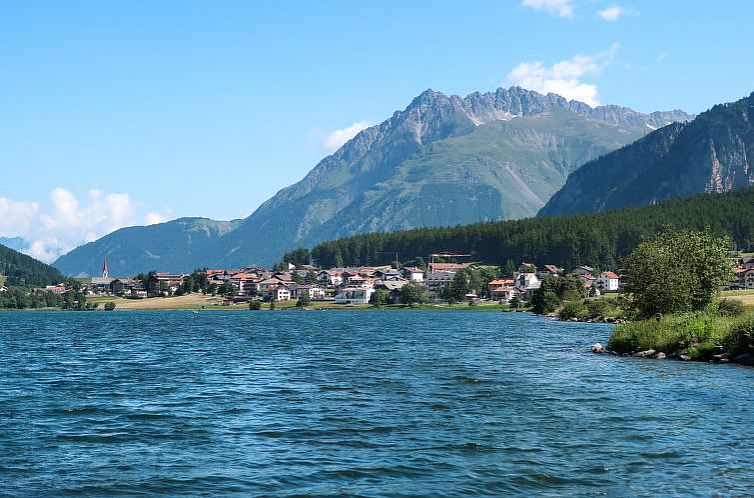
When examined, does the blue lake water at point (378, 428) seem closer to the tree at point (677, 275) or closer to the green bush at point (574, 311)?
the tree at point (677, 275)

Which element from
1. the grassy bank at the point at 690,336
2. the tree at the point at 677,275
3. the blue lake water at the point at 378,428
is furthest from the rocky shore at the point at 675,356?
the tree at the point at 677,275

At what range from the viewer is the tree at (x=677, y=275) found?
79875 mm

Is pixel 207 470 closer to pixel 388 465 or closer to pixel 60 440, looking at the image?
pixel 388 465

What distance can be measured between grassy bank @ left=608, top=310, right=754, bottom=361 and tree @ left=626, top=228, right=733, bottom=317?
5747mm

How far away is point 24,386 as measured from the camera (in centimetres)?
5016

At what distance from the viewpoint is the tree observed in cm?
7988

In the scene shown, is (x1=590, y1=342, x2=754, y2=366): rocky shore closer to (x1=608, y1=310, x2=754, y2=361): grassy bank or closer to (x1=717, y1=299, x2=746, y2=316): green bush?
(x1=608, y1=310, x2=754, y2=361): grassy bank

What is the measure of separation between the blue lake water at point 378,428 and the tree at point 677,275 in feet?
62.3

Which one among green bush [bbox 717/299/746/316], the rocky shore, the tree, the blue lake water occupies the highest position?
the tree

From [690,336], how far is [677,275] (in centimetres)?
1657

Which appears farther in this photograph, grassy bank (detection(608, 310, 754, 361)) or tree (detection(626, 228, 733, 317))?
tree (detection(626, 228, 733, 317))

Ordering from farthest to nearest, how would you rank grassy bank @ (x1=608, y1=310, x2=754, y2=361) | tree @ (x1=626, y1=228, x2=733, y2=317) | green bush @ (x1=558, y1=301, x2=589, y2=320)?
green bush @ (x1=558, y1=301, x2=589, y2=320), tree @ (x1=626, y1=228, x2=733, y2=317), grassy bank @ (x1=608, y1=310, x2=754, y2=361)

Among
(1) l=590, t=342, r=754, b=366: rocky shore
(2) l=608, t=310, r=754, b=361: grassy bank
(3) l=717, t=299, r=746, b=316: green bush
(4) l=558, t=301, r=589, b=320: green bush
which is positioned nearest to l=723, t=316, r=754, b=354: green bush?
(2) l=608, t=310, r=754, b=361: grassy bank

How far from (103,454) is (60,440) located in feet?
12.7
